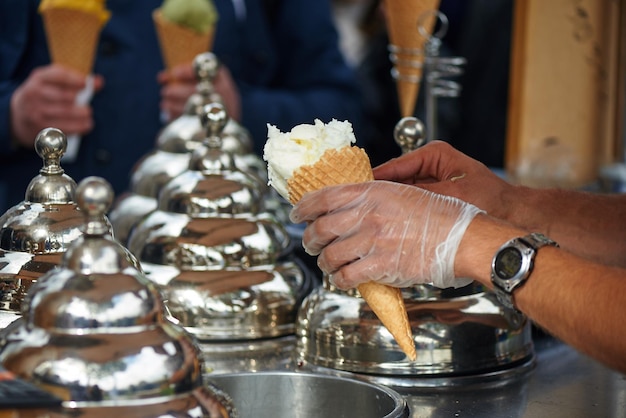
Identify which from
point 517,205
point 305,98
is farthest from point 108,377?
point 305,98

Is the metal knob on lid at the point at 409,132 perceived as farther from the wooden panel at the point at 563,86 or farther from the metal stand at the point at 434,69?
the wooden panel at the point at 563,86

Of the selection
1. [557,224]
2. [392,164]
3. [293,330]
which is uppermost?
[392,164]

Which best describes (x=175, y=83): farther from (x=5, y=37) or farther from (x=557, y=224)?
(x=557, y=224)

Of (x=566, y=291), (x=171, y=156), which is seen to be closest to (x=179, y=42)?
(x=171, y=156)

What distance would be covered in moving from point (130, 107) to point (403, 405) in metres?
2.44

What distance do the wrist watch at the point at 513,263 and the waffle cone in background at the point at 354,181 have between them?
157mm

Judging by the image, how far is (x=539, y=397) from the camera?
66.5 inches

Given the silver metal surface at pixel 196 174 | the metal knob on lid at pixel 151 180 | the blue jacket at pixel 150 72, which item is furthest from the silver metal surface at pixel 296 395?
the blue jacket at pixel 150 72

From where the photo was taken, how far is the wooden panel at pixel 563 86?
385cm

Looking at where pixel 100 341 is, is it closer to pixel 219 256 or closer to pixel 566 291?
pixel 566 291

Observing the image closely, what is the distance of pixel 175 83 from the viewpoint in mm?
3438

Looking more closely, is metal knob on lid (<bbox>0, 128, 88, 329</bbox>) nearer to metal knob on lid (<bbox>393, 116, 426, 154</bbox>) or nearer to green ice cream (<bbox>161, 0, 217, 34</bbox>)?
metal knob on lid (<bbox>393, 116, 426, 154</bbox>)

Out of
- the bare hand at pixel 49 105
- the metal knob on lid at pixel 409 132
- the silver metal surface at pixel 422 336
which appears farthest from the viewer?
the bare hand at pixel 49 105

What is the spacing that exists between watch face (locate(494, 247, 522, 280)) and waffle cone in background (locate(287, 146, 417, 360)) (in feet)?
0.57
